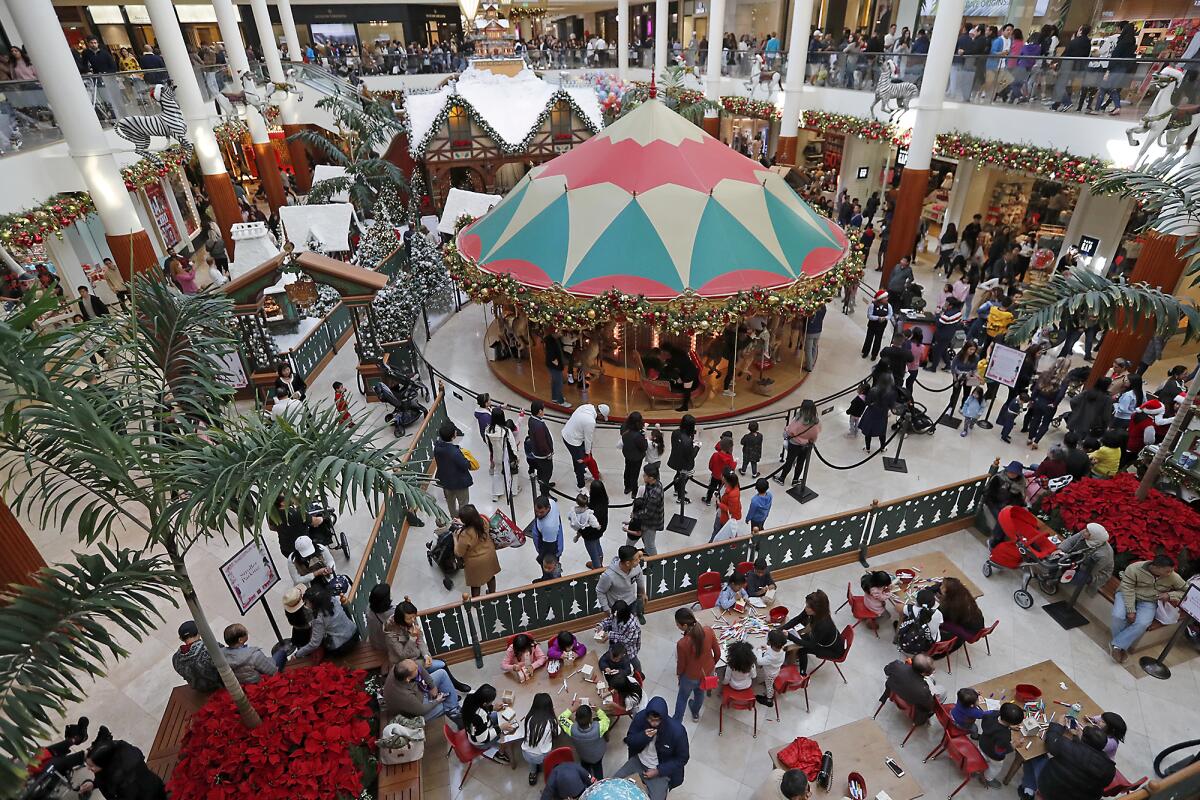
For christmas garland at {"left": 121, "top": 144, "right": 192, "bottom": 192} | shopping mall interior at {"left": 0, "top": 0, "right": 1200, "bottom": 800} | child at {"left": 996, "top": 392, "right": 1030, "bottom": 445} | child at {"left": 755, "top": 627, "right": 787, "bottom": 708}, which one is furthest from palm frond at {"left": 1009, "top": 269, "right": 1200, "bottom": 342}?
christmas garland at {"left": 121, "top": 144, "right": 192, "bottom": 192}

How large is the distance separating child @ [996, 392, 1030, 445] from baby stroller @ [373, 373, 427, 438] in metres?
8.80

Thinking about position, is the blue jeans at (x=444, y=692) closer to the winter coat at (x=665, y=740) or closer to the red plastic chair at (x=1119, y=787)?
the winter coat at (x=665, y=740)

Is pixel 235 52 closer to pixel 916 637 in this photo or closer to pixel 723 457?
pixel 723 457

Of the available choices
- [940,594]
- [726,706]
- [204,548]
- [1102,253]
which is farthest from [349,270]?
[1102,253]

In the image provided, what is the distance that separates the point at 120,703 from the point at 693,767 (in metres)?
5.30

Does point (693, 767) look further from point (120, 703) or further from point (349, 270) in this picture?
point (349, 270)

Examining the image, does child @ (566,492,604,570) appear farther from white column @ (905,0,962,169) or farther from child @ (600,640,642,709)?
white column @ (905,0,962,169)

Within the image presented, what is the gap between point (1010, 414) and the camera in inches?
381

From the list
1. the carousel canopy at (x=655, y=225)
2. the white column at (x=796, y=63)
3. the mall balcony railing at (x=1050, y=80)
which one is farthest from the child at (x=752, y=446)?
the white column at (x=796, y=63)

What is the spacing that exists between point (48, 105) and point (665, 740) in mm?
14734

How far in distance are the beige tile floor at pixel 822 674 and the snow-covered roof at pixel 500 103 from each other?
1392cm

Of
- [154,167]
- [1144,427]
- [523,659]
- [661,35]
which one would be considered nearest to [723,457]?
[523,659]

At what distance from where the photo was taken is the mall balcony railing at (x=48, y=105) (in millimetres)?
10977

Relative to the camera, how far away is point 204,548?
796 centimetres
